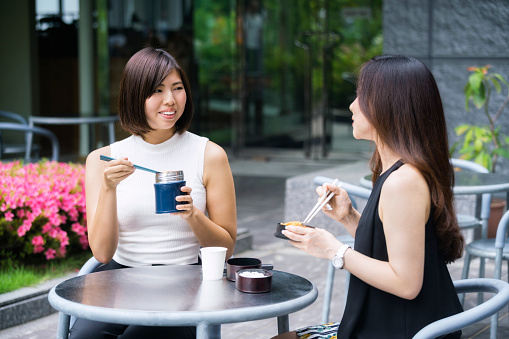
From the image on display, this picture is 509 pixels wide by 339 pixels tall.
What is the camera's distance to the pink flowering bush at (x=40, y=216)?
4160 millimetres

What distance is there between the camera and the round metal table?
5.97ft

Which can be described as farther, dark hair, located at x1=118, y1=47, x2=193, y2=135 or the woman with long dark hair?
dark hair, located at x1=118, y1=47, x2=193, y2=135

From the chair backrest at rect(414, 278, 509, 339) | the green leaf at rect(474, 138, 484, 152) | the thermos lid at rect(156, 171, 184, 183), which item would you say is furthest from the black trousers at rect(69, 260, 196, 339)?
the green leaf at rect(474, 138, 484, 152)

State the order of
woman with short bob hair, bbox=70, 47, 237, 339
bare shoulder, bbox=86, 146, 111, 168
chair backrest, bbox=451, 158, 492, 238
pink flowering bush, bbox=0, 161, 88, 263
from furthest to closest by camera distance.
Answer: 1. pink flowering bush, bbox=0, 161, 88, 263
2. chair backrest, bbox=451, 158, 492, 238
3. bare shoulder, bbox=86, 146, 111, 168
4. woman with short bob hair, bbox=70, 47, 237, 339

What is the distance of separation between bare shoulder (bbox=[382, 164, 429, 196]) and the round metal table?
356 mm

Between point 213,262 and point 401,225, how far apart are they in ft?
1.76

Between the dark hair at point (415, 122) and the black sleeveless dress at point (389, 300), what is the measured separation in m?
0.05

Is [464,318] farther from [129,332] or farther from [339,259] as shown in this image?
[129,332]

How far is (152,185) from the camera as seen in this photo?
264 centimetres

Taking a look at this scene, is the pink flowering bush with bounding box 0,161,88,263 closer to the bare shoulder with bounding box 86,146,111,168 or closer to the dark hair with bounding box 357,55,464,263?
the bare shoulder with bounding box 86,146,111,168

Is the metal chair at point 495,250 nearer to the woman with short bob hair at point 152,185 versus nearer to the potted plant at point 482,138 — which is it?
the woman with short bob hair at point 152,185

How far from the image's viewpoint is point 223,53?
11.0 m

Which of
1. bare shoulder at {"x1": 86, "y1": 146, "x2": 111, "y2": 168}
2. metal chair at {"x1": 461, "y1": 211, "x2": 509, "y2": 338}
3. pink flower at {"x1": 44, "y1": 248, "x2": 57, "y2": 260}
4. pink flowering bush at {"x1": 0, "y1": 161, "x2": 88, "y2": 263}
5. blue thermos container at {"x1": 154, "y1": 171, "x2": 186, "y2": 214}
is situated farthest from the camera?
pink flower at {"x1": 44, "y1": 248, "x2": 57, "y2": 260}

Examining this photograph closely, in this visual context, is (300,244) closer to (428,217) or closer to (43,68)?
(428,217)
